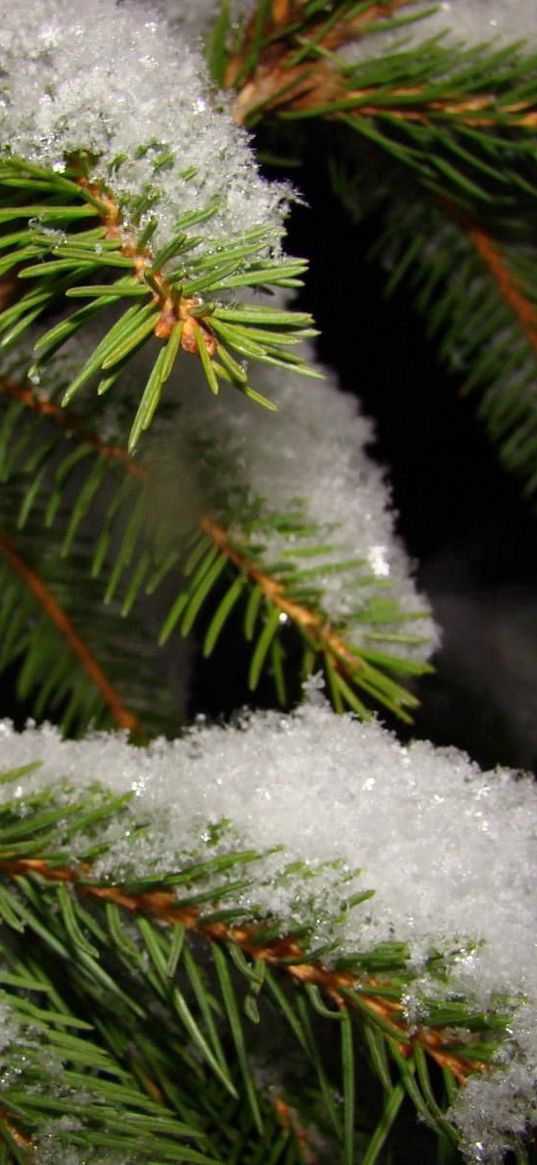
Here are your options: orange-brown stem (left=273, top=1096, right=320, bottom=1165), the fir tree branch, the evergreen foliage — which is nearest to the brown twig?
the evergreen foliage

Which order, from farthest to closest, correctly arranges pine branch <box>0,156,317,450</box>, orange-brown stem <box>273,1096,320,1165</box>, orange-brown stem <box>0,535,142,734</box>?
1. orange-brown stem <box>0,535,142,734</box>
2. orange-brown stem <box>273,1096,320,1165</box>
3. pine branch <box>0,156,317,450</box>

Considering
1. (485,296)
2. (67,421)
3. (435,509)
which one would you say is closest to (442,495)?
(435,509)

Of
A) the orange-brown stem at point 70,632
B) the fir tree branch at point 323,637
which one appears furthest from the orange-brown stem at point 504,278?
the orange-brown stem at point 70,632

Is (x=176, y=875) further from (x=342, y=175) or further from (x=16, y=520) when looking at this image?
(x=342, y=175)

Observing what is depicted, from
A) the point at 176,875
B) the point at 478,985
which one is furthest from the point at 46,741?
the point at 478,985

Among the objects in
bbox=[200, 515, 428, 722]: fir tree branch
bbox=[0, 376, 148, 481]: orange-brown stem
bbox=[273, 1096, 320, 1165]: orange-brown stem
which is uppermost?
bbox=[0, 376, 148, 481]: orange-brown stem

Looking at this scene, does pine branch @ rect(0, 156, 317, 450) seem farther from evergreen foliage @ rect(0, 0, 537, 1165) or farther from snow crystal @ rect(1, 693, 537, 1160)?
snow crystal @ rect(1, 693, 537, 1160)

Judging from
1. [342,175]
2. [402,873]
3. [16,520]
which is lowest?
[402,873]
